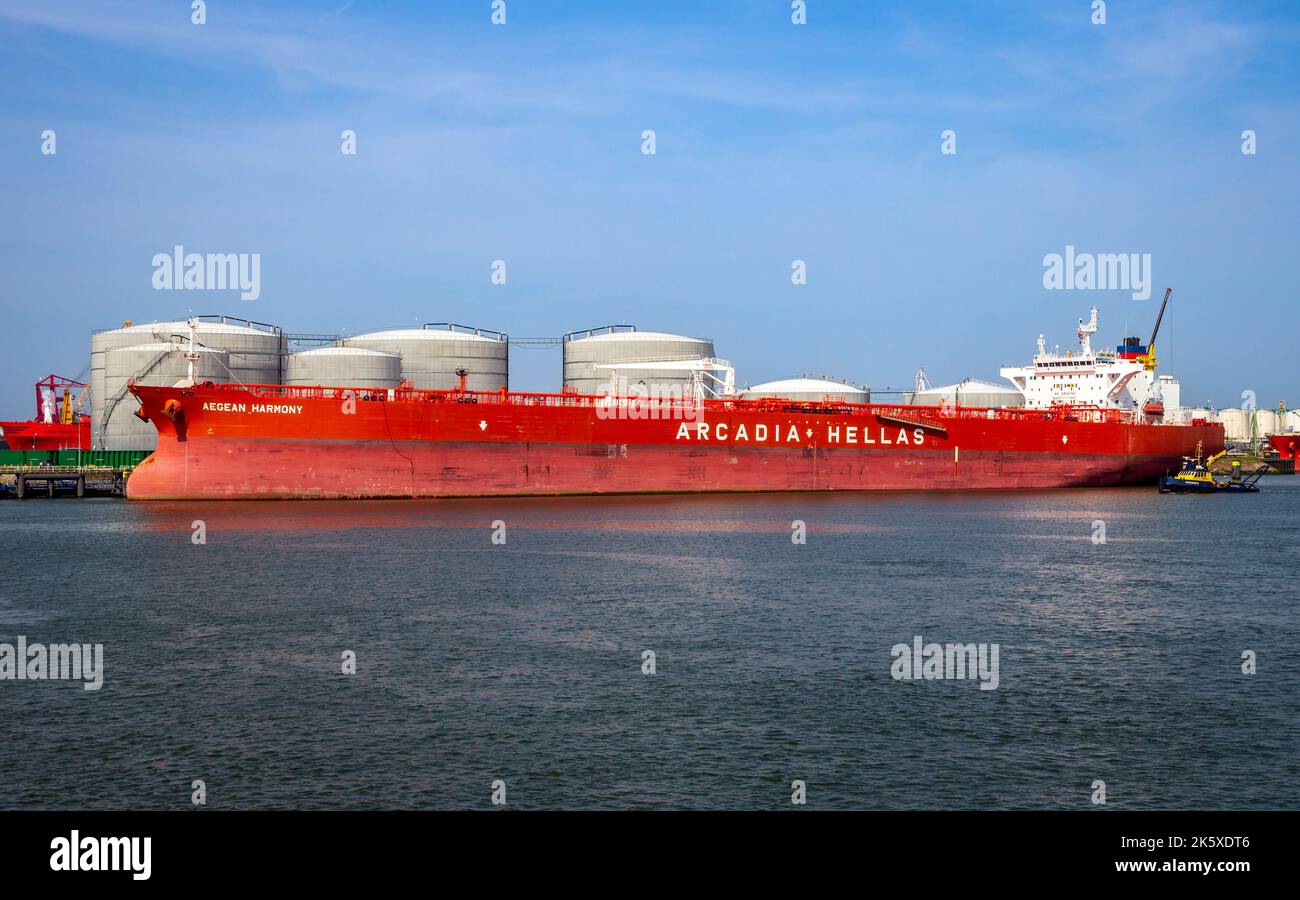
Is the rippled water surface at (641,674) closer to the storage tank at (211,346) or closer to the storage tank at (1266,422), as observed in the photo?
the storage tank at (211,346)

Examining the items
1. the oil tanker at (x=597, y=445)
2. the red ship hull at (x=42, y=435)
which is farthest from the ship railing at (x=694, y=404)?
the red ship hull at (x=42, y=435)

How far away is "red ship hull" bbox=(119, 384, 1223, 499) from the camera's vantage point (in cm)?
3678

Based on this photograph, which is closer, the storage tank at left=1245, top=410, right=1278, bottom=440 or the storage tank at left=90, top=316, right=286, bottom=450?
the storage tank at left=90, top=316, right=286, bottom=450

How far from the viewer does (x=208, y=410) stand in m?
36.2

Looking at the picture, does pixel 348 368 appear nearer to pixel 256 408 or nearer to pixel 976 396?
pixel 256 408

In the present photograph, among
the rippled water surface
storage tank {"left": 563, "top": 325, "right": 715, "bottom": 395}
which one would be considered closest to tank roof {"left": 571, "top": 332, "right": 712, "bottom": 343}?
storage tank {"left": 563, "top": 325, "right": 715, "bottom": 395}

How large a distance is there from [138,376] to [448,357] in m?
19.2

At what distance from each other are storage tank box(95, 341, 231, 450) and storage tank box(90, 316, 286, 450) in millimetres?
343

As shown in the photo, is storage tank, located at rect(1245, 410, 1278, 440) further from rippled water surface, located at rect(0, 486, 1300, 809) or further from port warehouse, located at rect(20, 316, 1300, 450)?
rippled water surface, located at rect(0, 486, 1300, 809)

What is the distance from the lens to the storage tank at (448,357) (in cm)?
7131

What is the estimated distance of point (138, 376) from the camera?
6525 cm

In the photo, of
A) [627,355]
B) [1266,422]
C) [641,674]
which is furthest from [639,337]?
[1266,422]

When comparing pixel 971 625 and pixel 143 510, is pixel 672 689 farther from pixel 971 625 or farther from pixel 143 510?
pixel 143 510
